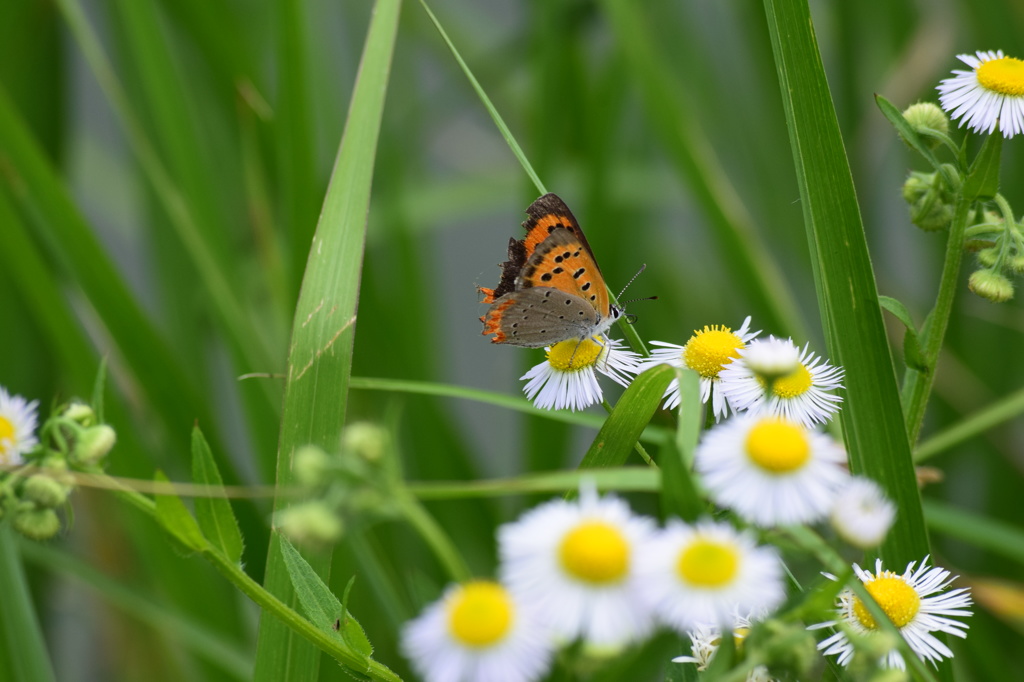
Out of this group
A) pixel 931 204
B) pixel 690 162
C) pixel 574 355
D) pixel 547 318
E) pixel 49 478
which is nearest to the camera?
pixel 49 478

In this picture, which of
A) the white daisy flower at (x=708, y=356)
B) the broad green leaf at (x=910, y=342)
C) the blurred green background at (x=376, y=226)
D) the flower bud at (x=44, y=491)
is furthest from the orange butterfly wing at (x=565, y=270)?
the flower bud at (x=44, y=491)

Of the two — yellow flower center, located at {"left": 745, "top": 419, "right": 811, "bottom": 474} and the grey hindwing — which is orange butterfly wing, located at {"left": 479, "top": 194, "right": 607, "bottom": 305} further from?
yellow flower center, located at {"left": 745, "top": 419, "right": 811, "bottom": 474}

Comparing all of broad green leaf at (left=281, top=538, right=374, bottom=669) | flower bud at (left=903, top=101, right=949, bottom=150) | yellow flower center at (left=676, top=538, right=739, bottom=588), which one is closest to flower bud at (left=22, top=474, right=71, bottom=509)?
broad green leaf at (left=281, top=538, right=374, bottom=669)

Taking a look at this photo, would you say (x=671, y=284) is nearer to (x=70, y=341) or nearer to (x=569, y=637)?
(x=70, y=341)

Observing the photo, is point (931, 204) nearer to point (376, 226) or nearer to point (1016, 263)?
point (1016, 263)

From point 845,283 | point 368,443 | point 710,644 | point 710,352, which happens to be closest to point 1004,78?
point 845,283

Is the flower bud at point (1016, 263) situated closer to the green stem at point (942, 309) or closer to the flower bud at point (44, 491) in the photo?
the green stem at point (942, 309)
